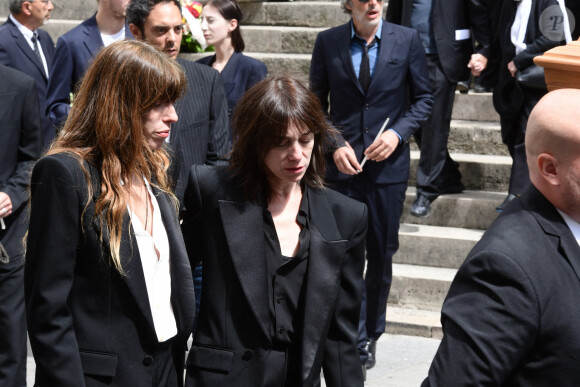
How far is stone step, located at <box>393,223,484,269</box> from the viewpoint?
25.0ft

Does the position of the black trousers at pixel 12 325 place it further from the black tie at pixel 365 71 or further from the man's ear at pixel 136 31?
the black tie at pixel 365 71

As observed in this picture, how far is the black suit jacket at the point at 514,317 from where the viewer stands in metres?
2.53

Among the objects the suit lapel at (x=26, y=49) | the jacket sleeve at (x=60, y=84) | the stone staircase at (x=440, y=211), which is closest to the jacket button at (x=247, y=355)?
the jacket sleeve at (x=60, y=84)

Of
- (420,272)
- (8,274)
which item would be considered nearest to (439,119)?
(420,272)

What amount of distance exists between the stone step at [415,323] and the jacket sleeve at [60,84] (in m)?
2.79

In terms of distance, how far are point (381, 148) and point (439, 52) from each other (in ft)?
6.89

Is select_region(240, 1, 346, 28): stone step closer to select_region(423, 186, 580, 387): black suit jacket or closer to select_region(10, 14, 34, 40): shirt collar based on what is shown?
select_region(10, 14, 34, 40): shirt collar

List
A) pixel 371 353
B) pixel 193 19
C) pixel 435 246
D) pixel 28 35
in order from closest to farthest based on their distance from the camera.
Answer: pixel 371 353 → pixel 435 246 → pixel 28 35 → pixel 193 19

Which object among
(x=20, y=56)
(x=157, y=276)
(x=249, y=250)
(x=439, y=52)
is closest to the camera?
(x=157, y=276)

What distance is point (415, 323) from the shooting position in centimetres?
706

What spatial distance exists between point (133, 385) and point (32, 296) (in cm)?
42

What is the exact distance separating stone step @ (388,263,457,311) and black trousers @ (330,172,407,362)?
1035 millimetres

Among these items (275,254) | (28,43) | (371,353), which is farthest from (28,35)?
(275,254)

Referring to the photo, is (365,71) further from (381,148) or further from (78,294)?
(78,294)
